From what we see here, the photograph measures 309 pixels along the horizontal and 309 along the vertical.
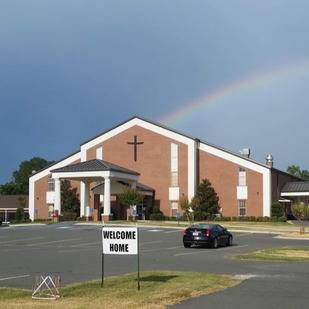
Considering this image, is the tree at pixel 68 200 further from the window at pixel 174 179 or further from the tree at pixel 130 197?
the tree at pixel 130 197

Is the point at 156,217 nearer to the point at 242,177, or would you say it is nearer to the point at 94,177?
the point at 94,177

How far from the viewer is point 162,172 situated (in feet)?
245

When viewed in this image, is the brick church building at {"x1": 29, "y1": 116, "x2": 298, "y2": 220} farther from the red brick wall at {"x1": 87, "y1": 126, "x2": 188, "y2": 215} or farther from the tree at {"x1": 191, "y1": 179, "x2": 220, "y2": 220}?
the tree at {"x1": 191, "y1": 179, "x2": 220, "y2": 220}

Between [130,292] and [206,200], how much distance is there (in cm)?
5851

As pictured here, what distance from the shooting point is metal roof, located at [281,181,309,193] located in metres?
76.4

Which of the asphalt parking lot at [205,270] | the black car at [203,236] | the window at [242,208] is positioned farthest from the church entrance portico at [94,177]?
the asphalt parking lot at [205,270]

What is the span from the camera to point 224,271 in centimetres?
1911

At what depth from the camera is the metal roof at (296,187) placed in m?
76.4

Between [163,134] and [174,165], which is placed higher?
[163,134]

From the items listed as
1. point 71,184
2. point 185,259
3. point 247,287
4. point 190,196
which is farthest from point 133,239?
point 71,184

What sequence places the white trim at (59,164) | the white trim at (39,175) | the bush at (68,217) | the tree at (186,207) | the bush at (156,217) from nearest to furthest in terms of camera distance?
the tree at (186,207), the bush at (68,217), the bush at (156,217), the white trim at (59,164), the white trim at (39,175)

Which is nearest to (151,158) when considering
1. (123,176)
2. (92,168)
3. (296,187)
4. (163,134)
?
(163,134)

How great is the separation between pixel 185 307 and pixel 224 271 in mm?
7572

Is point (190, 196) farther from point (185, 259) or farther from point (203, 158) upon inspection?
point (185, 259)
